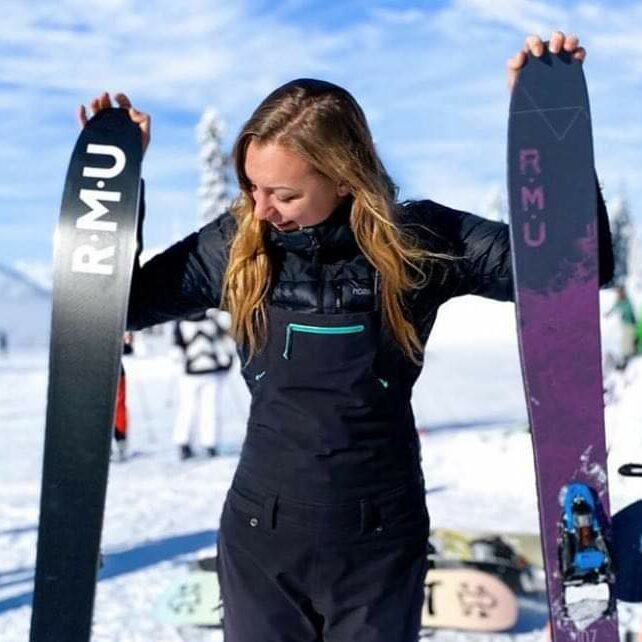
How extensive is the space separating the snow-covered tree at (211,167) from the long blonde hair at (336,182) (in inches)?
1598

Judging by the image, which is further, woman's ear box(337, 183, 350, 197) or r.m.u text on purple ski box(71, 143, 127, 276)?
r.m.u text on purple ski box(71, 143, 127, 276)

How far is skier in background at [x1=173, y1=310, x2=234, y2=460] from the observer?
847 cm

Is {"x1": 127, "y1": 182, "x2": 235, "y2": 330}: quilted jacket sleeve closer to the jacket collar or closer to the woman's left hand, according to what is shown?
the jacket collar

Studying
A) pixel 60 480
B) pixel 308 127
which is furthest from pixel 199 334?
pixel 308 127

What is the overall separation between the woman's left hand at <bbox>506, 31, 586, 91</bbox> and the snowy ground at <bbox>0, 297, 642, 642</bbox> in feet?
3.40

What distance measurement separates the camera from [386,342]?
200 centimetres

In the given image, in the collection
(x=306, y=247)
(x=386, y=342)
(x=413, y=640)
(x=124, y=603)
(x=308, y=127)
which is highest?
(x=308, y=127)

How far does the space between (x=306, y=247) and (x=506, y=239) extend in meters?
0.45

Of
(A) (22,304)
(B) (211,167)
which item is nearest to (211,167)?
(B) (211,167)

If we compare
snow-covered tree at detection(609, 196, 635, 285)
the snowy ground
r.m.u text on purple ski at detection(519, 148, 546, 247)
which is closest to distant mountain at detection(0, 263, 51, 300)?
snow-covered tree at detection(609, 196, 635, 285)

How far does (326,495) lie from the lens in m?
1.98

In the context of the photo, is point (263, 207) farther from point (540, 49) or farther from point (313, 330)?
point (540, 49)

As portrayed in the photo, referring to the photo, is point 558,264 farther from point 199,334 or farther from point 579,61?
point 199,334

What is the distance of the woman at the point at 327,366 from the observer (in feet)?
6.47
